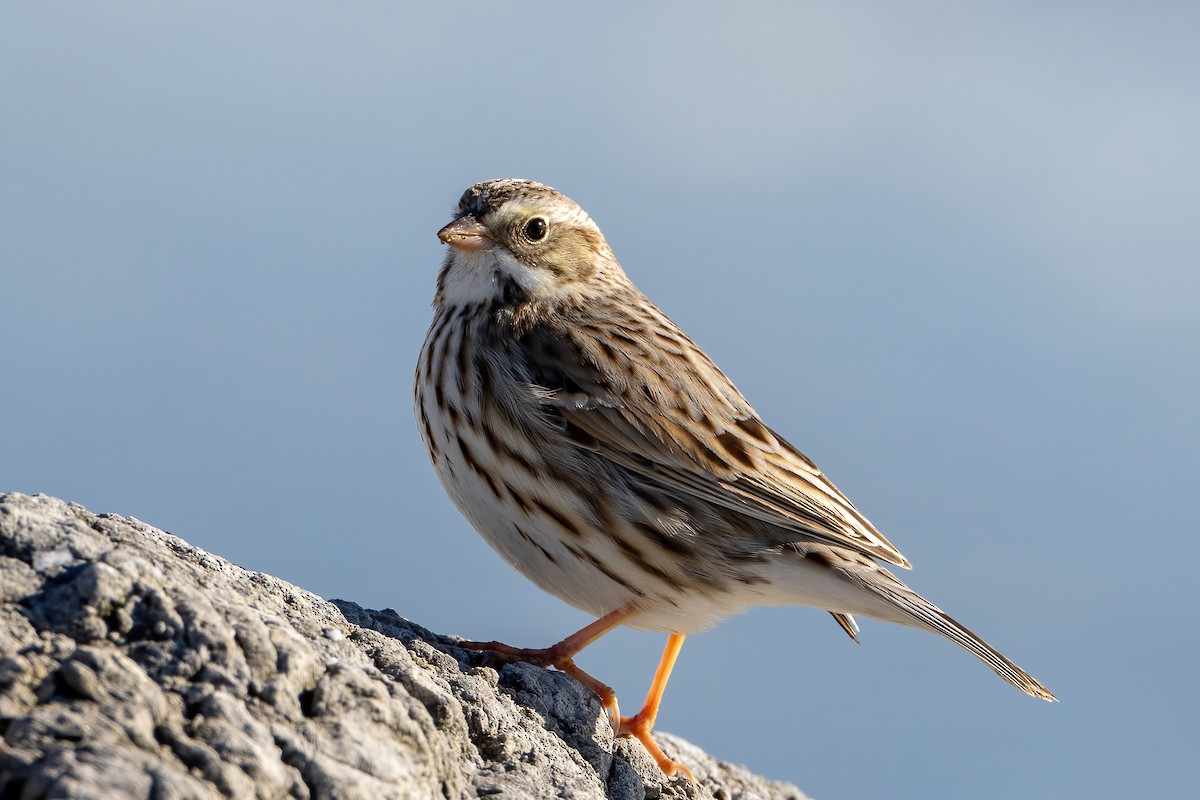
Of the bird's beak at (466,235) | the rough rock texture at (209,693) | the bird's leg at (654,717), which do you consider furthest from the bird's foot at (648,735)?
the bird's beak at (466,235)

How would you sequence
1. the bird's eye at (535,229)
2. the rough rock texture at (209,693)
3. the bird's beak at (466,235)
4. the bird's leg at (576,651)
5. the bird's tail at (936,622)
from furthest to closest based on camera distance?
the bird's eye at (535,229) < the bird's beak at (466,235) < the bird's tail at (936,622) < the bird's leg at (576,651) < the rough rock texture at (209,693)

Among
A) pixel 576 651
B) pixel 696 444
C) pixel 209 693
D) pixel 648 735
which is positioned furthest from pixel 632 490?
pixel 209 693

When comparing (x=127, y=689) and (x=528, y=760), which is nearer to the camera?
(x=127, y=689)

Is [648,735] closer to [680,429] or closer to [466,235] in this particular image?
[680,429]

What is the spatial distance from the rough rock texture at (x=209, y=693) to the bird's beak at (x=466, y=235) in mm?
2719

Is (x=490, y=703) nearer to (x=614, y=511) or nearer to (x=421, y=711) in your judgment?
(x=421, y=711)

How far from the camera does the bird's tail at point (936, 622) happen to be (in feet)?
21.8

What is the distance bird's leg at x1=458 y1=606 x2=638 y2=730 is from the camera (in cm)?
613

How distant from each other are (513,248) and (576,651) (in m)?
2.50

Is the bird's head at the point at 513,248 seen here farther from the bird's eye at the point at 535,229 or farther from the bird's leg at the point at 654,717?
the bird's leg at the point at 654,717

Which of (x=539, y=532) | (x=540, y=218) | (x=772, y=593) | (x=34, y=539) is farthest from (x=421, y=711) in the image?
(x=540, y=218)

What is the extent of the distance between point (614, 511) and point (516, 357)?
1104mm

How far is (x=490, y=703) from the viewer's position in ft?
17.3

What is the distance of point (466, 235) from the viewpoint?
770cm
